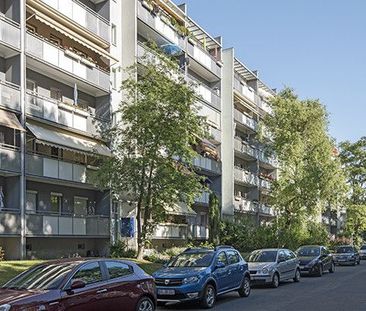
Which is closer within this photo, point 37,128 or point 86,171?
point 37,128

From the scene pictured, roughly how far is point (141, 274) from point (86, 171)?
58.5 feet

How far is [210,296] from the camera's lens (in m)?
15.8

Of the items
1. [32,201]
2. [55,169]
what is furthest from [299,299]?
[32,201]

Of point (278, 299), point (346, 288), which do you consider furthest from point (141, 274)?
point (346, 288)

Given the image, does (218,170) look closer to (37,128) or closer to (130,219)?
(130,219)

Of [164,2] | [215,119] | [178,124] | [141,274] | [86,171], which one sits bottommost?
[141,274]

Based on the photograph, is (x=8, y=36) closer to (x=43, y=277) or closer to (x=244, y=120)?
(x=43, y=277)

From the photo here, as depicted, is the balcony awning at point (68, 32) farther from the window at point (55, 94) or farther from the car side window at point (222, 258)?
the car side window at point (222, 258)

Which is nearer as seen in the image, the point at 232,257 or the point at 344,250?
the point at 232,257

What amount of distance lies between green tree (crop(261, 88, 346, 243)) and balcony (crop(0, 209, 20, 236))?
87.4 ft

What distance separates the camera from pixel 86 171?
97.5 ft

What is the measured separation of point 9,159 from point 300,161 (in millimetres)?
29502

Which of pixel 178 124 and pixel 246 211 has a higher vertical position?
pixel 178 124

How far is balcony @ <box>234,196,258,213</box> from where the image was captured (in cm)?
5275
